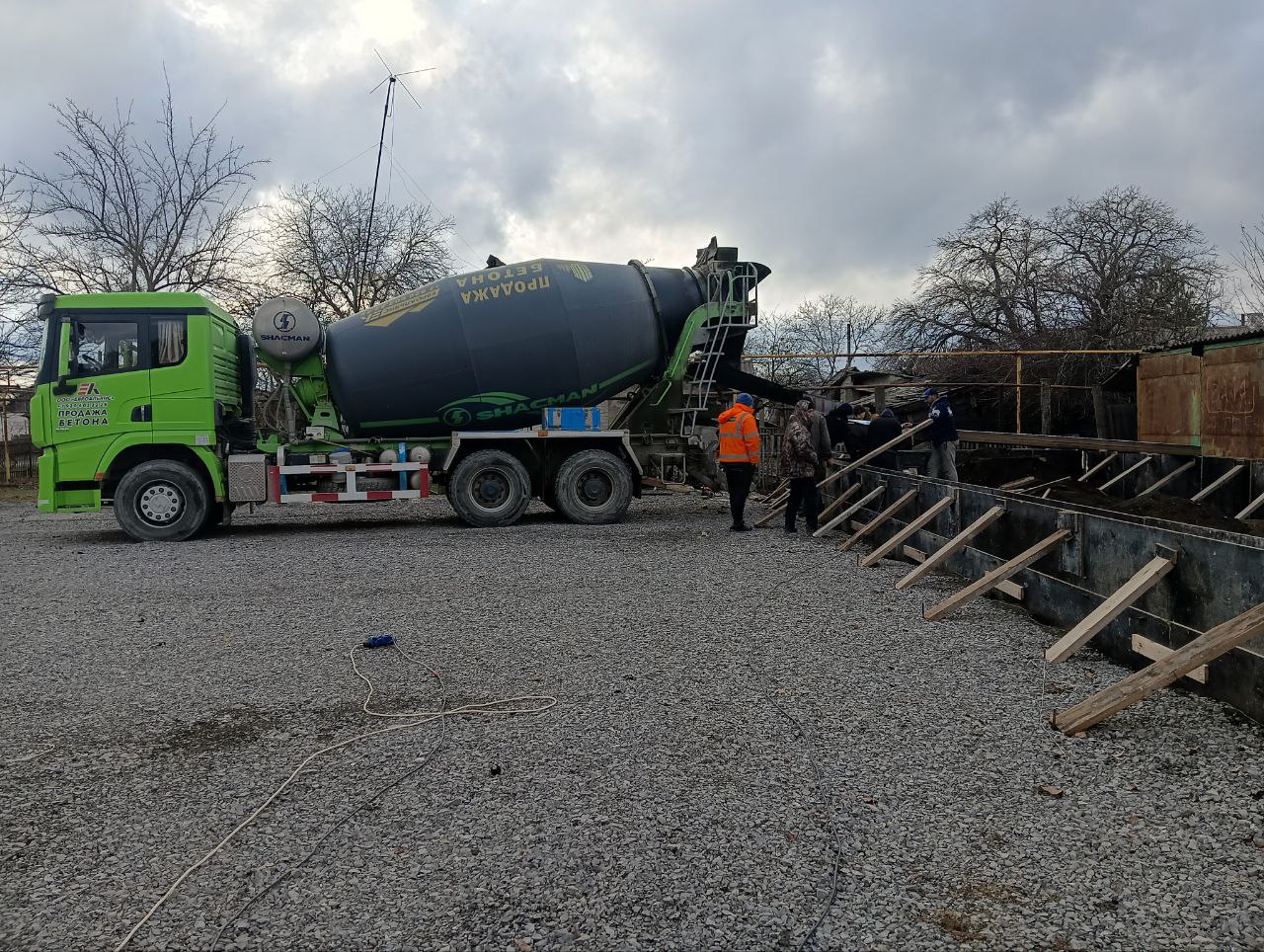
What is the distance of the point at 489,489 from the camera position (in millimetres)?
12219

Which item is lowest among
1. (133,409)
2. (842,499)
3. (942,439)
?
(842,499)

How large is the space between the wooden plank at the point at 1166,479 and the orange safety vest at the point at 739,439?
4.85m

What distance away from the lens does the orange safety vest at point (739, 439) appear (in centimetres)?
1134

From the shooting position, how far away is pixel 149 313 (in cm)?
1077

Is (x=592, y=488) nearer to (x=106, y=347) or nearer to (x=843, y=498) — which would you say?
(x=843, y=498)

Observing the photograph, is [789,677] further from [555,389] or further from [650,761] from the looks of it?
[555,389]

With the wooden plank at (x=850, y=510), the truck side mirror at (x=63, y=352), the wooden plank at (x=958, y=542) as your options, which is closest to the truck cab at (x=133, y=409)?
the truck side mirror at (x=63, y=352)

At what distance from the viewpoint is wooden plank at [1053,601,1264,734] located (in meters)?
3.77

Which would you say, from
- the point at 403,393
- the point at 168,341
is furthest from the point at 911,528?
the point at 168,341

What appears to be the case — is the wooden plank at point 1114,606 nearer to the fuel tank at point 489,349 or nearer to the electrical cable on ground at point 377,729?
the electrical cable on ground at point 377,729

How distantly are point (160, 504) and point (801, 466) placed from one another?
784cm

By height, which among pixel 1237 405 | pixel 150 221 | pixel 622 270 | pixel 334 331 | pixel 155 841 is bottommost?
pixel 155 841

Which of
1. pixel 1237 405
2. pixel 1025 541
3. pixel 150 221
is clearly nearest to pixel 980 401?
pixel 1237 405

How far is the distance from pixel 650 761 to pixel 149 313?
9594mm
